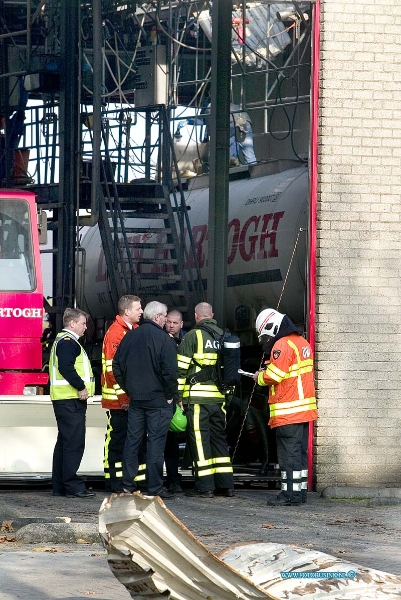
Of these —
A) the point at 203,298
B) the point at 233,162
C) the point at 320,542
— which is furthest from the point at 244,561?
the point at 233,162

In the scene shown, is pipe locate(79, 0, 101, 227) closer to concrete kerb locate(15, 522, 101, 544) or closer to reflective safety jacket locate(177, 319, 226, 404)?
reflective safety jacket locate(177, 319, 226, 404)

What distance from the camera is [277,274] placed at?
586 inches

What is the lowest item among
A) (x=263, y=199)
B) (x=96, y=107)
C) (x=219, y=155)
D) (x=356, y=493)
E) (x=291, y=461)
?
(x=356, y=493)

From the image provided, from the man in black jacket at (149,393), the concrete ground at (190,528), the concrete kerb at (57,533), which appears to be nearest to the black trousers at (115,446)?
the concrete ground at (190,528)

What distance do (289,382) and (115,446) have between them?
6.19 ft

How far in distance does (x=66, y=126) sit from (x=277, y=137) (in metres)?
3.03

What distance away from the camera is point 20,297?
13.8 m

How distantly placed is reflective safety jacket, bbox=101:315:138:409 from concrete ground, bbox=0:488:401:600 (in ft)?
3.11

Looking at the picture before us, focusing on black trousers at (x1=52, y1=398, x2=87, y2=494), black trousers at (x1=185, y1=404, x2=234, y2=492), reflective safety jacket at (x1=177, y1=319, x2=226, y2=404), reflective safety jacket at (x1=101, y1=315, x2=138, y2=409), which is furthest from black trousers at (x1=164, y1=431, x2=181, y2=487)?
black trousers at (x1=52, y1=398, x2=87, y2=494)

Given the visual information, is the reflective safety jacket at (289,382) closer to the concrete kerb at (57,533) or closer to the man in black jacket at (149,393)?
the man in black jacket at (149,393)

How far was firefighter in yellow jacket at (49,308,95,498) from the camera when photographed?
11.7 meters

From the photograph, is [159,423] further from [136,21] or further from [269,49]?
[136,21]

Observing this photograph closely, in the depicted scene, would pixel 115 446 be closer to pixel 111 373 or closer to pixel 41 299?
pixel 111 373

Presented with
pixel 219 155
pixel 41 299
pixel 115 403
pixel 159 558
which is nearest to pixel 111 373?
pixel 115 403
